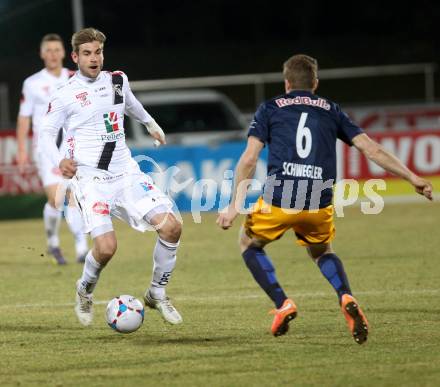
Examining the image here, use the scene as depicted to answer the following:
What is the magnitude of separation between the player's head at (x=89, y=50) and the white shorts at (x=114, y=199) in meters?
0.75

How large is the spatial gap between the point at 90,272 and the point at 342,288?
2.00 m

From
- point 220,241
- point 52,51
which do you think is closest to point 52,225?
point 52,51

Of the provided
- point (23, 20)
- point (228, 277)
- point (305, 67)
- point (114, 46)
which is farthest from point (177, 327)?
point (114, 46)

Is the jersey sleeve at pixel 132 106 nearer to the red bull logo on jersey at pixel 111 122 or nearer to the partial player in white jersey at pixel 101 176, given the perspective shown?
the partial player in white jersey at pixel 101 176

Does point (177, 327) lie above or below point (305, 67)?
below

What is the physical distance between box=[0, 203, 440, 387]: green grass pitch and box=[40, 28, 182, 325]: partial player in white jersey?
0.42 meters

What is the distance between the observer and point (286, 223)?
710 centimetres

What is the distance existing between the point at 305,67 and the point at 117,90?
1.73 metres

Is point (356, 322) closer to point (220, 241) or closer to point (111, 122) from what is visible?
point (111, 122)

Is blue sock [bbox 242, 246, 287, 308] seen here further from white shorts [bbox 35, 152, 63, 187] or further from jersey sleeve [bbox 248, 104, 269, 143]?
white shorts [bbox 35, 152, 63, 187]

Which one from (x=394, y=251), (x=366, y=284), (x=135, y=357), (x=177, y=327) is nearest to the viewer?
(x=135, y=357)

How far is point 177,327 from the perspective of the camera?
8008 millimetres

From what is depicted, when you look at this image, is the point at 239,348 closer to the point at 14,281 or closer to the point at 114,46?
the point at 14,281

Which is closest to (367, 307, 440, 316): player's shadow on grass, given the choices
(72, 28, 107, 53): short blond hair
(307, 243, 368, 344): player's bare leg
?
(307, 243, 368, 344): player's bare leg
